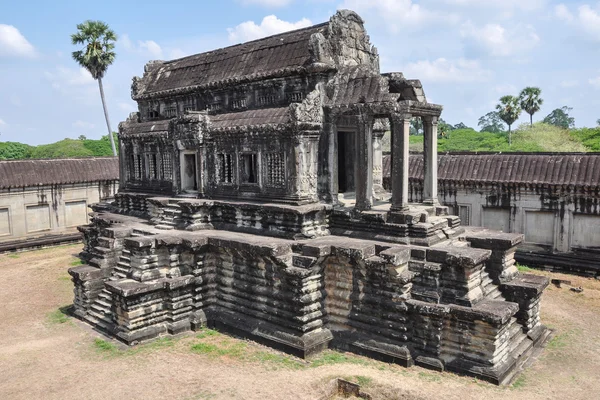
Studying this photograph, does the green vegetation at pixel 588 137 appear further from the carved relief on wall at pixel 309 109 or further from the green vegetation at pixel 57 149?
the green vegetation at pixel 57 149

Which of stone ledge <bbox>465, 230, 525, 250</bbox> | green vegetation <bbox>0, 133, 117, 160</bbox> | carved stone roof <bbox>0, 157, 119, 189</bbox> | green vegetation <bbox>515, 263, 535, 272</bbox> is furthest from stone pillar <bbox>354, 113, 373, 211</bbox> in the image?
green vegetation <bbox>0, 133, 117, 160</bbox>

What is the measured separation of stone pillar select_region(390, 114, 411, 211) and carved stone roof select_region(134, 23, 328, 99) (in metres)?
3.34

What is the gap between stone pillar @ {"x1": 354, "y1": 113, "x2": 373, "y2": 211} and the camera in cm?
1241

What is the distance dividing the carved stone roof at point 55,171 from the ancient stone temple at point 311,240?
1224cm

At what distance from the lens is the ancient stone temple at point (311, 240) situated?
10688mm

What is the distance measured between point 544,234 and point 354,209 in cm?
1122

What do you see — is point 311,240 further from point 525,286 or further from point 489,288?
point 525,286

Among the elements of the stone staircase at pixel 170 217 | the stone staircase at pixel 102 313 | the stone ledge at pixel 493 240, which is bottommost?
the stone staircase at pixel 102 313

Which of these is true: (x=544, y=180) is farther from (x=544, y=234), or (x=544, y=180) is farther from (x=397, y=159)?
(x=397, y=159)

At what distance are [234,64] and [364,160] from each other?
6.34 meters

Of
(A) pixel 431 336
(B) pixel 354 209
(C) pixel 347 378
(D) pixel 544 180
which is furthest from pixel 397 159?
(D) pixel 544 180

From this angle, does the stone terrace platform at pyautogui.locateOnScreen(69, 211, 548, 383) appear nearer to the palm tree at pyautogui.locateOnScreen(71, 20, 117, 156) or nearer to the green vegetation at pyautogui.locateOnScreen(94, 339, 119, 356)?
Result: the green vegetation at pyautogui.locateOnScreen(94, 339, 119, 356)

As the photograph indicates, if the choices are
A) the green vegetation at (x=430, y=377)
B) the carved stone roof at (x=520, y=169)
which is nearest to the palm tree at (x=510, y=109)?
the carved stone roof at (x=520, y=169)

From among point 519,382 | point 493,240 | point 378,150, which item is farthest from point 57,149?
point 519,382
